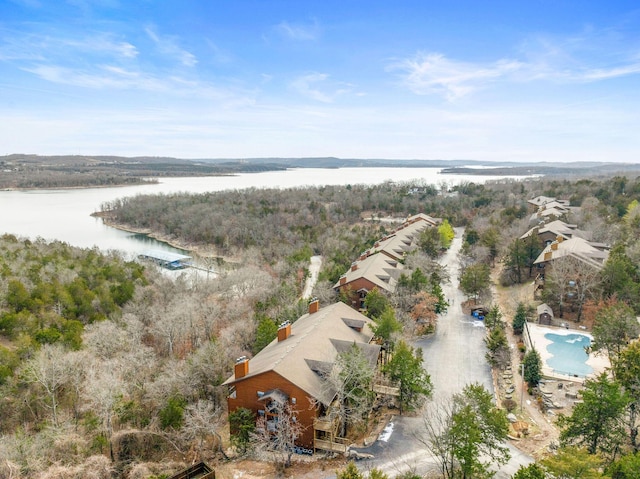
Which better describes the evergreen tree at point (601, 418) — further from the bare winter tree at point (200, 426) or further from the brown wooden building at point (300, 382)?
the bare winter tree at point (200, 426)

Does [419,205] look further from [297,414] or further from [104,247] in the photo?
[297,414]

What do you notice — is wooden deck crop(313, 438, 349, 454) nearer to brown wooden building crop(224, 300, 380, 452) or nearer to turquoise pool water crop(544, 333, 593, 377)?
brown wooden building crop(224, 300, 380, 452)

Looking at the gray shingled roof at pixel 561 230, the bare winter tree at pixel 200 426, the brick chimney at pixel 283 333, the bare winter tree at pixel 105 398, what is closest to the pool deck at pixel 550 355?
the brick chimney at pixel 283 333

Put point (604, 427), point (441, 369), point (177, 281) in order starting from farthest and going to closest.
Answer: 1. point (177, 281)
2. point (441, 369)
3. point (604, 427)

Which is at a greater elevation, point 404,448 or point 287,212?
point 287,212

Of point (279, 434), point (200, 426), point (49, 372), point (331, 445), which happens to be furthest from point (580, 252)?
point (49, 372)

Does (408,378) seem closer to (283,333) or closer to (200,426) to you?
(283,333)

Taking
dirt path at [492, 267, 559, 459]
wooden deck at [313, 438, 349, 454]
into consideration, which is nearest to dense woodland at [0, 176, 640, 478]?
dirt path at [492, 267, 559, 459]

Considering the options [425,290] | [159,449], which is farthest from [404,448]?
[425,290]
